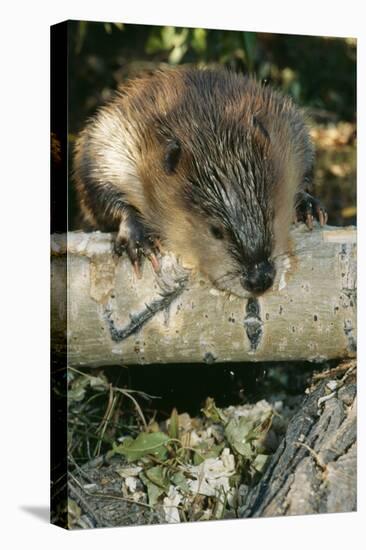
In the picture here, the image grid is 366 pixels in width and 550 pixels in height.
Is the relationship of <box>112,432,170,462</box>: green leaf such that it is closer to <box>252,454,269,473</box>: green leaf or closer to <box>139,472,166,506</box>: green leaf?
<box>139,472,166,506</box>: green leaf

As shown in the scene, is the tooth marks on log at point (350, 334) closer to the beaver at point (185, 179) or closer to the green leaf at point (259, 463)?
the beaver at point (185, 179)

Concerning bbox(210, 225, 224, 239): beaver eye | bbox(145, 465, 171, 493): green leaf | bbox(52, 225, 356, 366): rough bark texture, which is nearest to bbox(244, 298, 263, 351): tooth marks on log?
bbox(52, 225, 356, 366): rough bark texture

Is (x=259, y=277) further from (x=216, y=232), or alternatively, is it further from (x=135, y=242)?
(x=135, y=242)

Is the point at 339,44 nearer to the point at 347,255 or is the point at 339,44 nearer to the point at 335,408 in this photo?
the point at 347,255

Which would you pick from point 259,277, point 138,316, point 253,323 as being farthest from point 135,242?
point 253,323

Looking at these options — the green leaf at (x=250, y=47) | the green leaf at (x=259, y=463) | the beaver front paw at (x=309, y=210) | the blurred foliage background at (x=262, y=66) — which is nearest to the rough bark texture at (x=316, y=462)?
the green leaf at (x=259, y=463)

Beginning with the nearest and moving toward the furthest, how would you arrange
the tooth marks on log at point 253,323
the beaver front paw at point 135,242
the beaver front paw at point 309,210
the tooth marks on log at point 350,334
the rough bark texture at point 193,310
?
the rough bark texture at point 193,310, the beaver front paw at point 135,242, the tooth marks on log at point 253,323, the beaver front paw at point 309,210, the tooth marks on log at point 350,334
